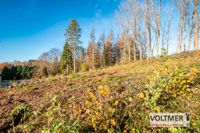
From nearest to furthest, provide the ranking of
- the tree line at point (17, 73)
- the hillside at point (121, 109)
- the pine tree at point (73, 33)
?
the hillside at point (121, 109) → the pine tree at point (73, 33) → the tree line at point (17, 73)

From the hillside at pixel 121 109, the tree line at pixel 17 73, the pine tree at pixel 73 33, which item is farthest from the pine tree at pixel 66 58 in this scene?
the hillside at pixel 121 109

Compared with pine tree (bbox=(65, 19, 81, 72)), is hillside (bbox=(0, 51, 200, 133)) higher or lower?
lower

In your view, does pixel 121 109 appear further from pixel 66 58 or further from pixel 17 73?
pixel 17 73

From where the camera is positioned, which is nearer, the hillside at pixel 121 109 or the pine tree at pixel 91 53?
the hillside at pixel 121 109

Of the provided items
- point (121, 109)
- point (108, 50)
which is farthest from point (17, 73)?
point (121, 109)

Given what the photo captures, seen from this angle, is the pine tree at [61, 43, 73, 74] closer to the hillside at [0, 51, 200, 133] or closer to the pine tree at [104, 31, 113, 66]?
the pine tree at [104, 31, 113, 66]

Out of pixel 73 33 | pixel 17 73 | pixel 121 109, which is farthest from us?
pixel 17 73

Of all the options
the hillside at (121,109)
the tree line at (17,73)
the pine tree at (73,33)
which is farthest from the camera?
the tree line at (17,73)

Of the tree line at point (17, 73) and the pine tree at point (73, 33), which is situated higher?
the pine tree at point (73, 33)

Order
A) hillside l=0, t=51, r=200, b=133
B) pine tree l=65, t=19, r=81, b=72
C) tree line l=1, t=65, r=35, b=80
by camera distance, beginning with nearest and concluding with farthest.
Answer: hillside l=0, t=51, r=200, b=133
pine tree l=65, t=19, r=81, b=72
tree line l=1, t=65, r=35, b=80

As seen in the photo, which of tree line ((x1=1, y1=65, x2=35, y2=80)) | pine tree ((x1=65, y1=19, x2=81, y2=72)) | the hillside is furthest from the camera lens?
tree line ((x1=1, y1=65, x2=35, y2=80))

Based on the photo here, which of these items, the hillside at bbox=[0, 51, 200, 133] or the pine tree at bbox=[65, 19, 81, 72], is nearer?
the hillside at bbox=[0, 51, 200, 133]

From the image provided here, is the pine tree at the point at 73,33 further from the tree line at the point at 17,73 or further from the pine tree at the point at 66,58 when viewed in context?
the tree line at the point at 17,73

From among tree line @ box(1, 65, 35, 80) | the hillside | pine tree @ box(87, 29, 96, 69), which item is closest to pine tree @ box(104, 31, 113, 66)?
pine tree @ box(87, 29, 96, 69)
